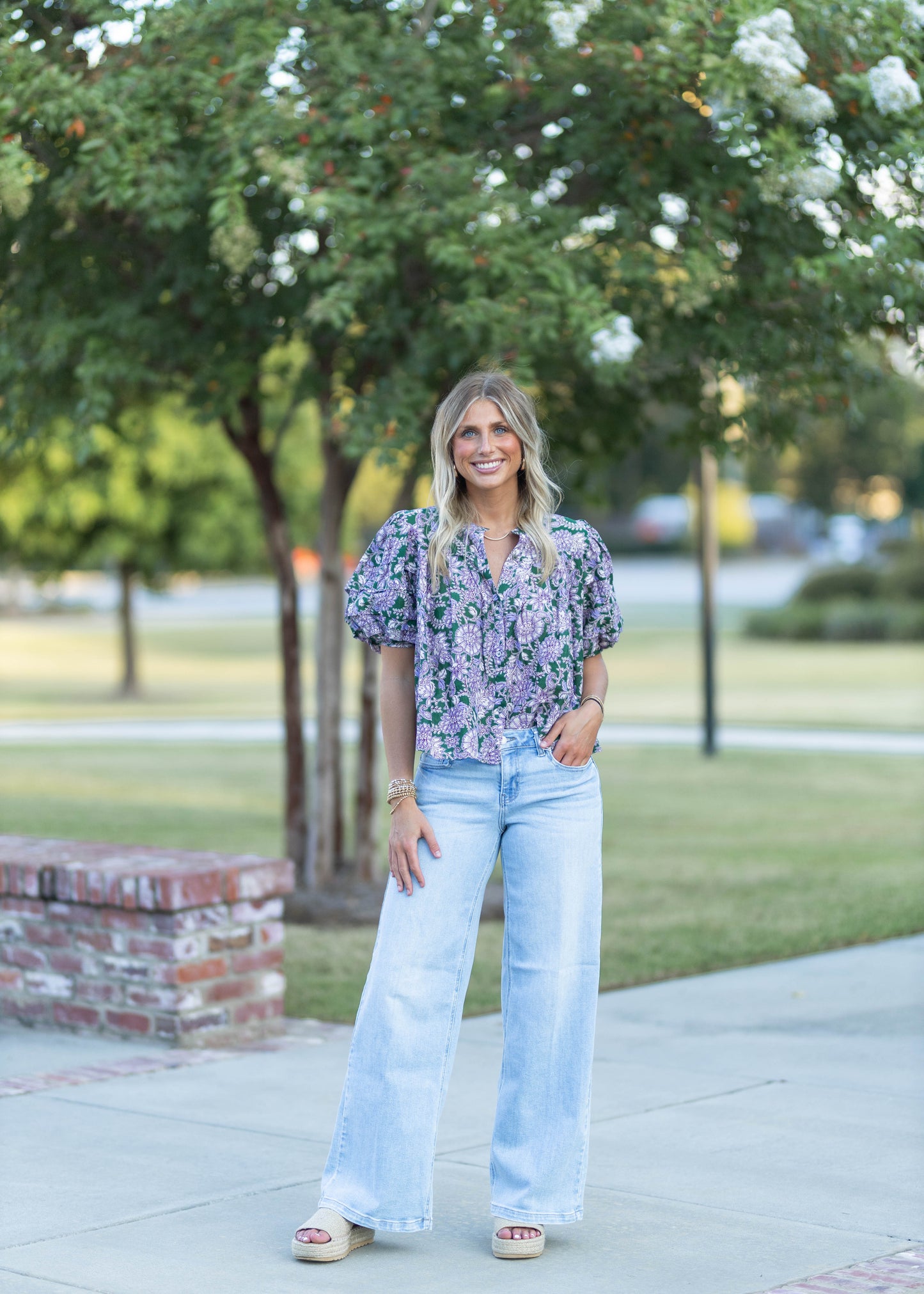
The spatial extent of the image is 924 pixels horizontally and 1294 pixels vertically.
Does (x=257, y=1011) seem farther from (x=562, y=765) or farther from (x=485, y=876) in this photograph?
(x=562, y=765)

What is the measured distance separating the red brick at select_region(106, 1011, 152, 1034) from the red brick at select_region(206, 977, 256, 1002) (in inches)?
8.8

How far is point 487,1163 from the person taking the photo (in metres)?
4.68

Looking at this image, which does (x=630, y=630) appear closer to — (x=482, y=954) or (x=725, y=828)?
(x=725, y=828)

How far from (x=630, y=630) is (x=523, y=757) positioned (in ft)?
126

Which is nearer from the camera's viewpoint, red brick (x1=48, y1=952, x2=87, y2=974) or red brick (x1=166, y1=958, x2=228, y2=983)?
red brick (x1=166, y1=958, x2=228, y2=983)

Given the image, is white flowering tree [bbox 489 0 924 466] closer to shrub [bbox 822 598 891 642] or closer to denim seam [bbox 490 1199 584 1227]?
denim seam [bbox 490 1199 584 1227]

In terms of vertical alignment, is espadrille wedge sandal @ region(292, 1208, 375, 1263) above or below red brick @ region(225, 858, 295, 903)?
below

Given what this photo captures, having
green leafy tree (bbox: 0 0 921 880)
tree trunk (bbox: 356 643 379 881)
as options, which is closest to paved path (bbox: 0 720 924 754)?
tree trunk (bbox: 356 643 379 881)

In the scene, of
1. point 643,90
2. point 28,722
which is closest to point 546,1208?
point 643,90

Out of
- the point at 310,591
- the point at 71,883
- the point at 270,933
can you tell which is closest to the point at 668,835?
the point at 270,933

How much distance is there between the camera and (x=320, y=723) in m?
9.13

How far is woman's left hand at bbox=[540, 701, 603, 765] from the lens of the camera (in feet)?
12.8

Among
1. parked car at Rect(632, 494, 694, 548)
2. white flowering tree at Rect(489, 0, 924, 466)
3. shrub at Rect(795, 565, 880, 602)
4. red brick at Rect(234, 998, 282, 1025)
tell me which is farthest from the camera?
parked car at Rect(632, 494, 694, 548)

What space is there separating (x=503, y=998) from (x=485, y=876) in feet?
0.88
